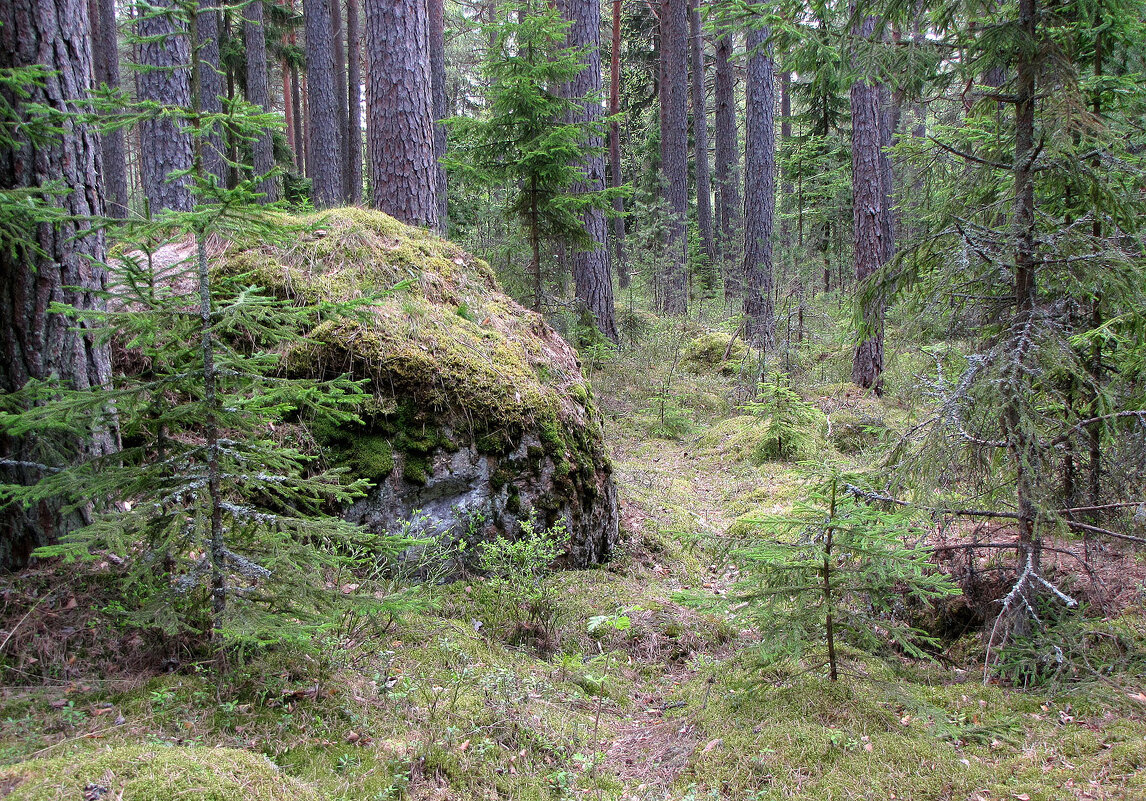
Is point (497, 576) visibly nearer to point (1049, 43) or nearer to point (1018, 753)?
point (1018, 753)

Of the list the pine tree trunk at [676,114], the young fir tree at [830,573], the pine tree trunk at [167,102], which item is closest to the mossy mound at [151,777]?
the young fir tree at [830,573]

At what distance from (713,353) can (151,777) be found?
11.9 m

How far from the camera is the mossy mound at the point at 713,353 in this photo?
Result: 1268 centimetres

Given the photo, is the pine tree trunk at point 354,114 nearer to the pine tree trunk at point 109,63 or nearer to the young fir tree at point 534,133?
the pine tree trunk at point 109,63

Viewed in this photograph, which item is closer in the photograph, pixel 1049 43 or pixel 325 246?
pixel 1049 43

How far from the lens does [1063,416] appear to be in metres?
4.14

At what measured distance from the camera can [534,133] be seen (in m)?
8.23

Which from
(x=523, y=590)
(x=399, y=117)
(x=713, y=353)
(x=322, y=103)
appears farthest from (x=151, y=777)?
(x=322, y=103)

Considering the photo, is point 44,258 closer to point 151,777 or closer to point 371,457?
point 371,457

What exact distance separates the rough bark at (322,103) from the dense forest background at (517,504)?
1161 cm

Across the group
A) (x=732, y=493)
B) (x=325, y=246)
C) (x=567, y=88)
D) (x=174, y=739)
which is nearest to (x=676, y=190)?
(x=567, y=88)

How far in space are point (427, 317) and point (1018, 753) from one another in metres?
4.36

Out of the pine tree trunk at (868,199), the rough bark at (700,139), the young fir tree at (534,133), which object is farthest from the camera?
the rough bark at (700,139)

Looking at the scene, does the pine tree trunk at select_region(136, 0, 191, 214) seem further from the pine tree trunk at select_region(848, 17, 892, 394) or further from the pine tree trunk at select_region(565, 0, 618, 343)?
the pine tree trunk at select_region(848, 17, 892, 394)
